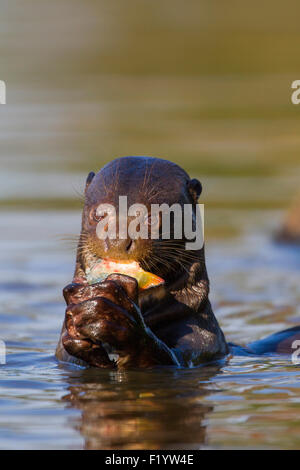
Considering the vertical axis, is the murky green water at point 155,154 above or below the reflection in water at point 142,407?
above

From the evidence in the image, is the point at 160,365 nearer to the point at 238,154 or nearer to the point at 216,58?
the point at 238,154

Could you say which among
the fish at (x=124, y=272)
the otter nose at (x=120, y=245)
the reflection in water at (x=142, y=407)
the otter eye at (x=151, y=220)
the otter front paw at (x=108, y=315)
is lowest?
the reflection in water at (x=142, y=407)

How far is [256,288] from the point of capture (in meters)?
10.3

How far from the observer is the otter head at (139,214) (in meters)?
5.80

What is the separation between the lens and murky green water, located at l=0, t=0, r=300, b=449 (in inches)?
210

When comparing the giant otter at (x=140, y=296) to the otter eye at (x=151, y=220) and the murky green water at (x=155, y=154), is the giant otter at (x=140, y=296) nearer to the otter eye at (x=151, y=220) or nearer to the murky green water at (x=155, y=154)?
the otter eye at (x=151, y=220)

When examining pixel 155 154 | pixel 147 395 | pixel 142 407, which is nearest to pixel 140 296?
pixel 147 395

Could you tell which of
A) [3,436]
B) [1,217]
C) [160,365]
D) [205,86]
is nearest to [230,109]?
[205,86]

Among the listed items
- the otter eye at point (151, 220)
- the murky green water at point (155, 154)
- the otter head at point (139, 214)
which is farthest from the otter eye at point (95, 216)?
the murky green water at point (155, 154)

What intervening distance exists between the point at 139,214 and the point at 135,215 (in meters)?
0.04

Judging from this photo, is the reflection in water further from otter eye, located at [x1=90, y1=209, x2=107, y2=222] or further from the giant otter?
otter eye, located at [x1=90, y1=209, x2=107, y2=222]

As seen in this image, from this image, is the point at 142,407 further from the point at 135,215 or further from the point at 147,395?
the point at 135,215

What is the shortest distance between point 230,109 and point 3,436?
50.3ft

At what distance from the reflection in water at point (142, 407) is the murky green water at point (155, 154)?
Result: 0.01m
